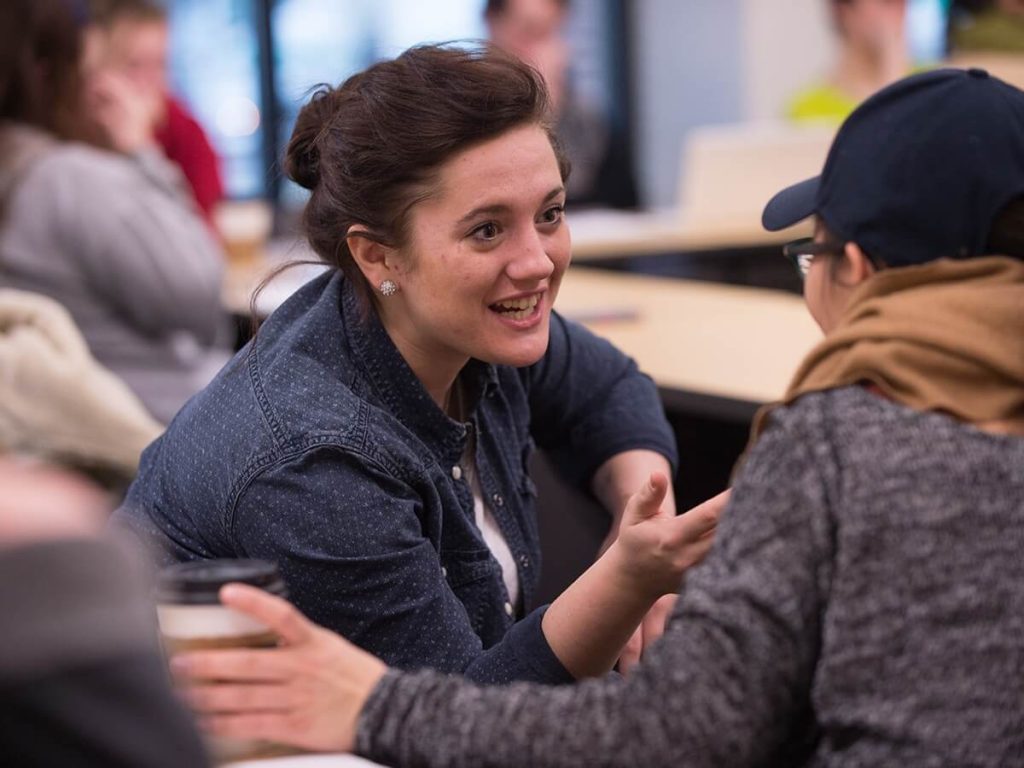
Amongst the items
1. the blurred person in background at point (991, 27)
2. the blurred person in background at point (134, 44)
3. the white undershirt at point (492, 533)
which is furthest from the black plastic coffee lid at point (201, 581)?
the blurred person in background at point (991, 27)

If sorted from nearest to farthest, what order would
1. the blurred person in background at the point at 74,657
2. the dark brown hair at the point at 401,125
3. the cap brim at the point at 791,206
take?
the blurred person in background at the point at 74,657, the cap brim at the point at 791,206, the dark brown hair at the point at 401,125

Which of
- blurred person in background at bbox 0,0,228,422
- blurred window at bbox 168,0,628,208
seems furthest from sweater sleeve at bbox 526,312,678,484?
blurred window at bbox 168,0,628,208

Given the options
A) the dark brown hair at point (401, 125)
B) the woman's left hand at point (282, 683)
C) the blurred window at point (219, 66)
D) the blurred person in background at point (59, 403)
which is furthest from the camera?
the blurred window at point (219, 66)

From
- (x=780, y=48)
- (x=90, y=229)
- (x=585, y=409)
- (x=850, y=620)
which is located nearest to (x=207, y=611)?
(x=850, y=620)

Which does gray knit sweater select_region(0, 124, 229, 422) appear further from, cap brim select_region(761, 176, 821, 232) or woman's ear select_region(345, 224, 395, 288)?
cap brim select_region(761, 176, 821, 232)

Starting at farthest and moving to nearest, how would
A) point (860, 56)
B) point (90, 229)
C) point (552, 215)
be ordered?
point (860, 56), point (90, 229), point (552, 215)

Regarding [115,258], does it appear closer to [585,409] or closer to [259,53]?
[585,409]

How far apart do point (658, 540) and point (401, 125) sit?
22.4 inches

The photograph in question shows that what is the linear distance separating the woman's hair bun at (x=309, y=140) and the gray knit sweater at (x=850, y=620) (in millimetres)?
873

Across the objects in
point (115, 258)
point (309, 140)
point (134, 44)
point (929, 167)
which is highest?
point (929, 167)

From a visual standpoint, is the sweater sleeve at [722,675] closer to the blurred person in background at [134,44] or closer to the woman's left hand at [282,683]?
the woman's left hand at [282,683]

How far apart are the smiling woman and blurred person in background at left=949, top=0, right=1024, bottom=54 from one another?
3723 millimetres

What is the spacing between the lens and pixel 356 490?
1.58 meters

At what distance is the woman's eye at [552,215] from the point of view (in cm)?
181
